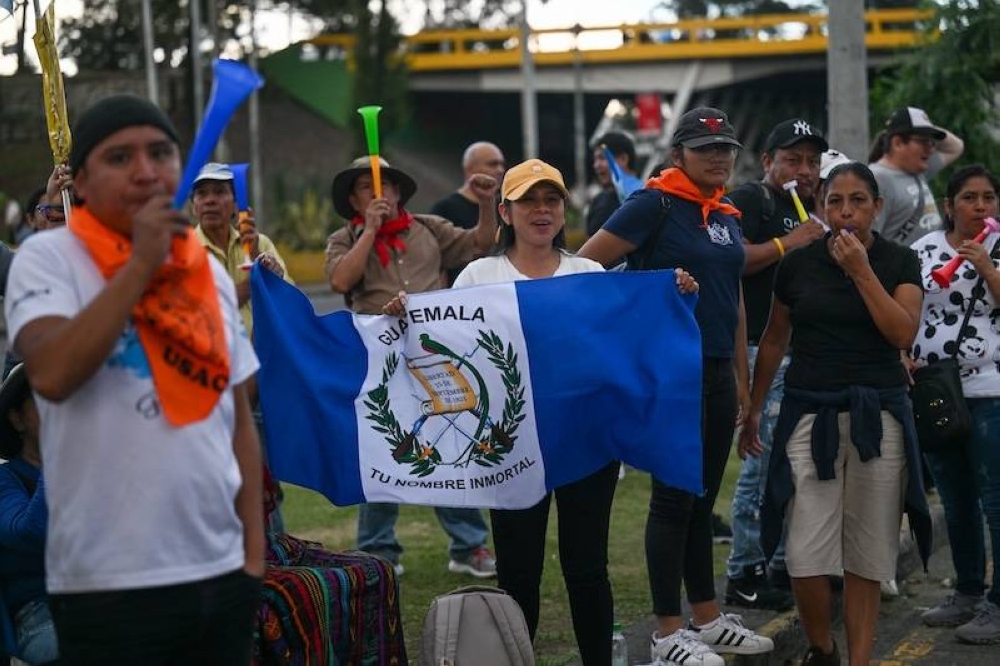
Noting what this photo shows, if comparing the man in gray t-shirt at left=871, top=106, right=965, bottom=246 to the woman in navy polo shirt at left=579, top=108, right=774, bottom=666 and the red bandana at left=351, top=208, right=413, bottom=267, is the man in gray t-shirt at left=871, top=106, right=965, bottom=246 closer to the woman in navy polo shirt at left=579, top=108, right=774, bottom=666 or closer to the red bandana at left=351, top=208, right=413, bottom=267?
the woman in navy polo shirt at left=579, top=108, right=774, bottom=666

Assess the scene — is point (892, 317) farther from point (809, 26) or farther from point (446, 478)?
point (809, 26)

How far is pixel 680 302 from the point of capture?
5.55 metres

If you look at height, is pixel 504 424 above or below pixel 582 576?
above

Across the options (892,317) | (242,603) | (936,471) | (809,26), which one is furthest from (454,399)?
(809,26)

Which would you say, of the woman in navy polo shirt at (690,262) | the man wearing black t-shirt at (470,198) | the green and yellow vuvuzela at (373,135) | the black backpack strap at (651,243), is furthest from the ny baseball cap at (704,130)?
the man wearing black t-shirt at (470,198)

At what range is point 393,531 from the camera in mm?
7637

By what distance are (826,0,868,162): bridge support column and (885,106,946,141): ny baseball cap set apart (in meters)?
0.51

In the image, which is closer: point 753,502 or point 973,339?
point 973,339

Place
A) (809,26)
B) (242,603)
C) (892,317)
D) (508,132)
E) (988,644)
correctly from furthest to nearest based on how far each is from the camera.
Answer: (508,132) < (809,26) < (988,644) < (892,317) < (242,603)

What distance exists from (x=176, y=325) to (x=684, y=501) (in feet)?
9.90

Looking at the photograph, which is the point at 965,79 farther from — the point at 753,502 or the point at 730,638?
the point at 730,638

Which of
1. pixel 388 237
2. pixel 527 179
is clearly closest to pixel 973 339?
pixel 527 179

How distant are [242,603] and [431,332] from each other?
224cm

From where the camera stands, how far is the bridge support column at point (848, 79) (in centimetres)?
903
